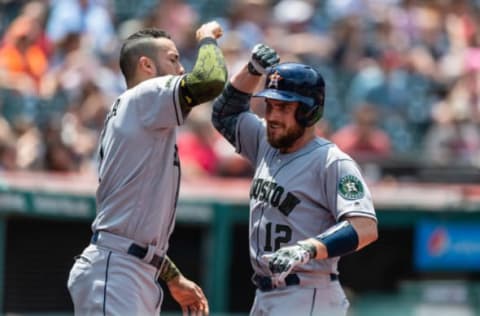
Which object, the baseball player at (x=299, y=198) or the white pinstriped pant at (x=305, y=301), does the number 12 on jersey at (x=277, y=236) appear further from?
the white pinstriped pant at (x=305, y=301)

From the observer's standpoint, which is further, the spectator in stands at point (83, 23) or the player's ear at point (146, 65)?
the spectator in stands at point (83, 23)

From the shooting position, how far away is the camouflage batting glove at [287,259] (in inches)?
203

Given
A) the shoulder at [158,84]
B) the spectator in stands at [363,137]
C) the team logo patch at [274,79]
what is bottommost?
the spectator in stands at [363,137]

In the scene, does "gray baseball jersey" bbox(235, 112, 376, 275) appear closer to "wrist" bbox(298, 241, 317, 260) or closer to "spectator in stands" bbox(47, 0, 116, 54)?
"wrist" bbox(298, 241, 317, 260)

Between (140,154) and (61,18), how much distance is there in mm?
6196

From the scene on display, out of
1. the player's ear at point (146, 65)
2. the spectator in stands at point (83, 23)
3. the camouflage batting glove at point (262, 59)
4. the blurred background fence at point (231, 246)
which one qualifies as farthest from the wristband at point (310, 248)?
the spectator in stands at point (83, 23)

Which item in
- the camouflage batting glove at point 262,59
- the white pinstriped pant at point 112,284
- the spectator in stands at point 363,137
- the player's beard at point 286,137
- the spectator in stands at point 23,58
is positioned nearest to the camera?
the white pinstriped pant at point 112,284

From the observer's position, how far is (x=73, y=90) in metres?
10.8

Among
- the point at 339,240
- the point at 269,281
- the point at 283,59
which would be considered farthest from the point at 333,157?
the point at 283,59

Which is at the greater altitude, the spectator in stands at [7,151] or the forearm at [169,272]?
the spectator in stands at [7,151]

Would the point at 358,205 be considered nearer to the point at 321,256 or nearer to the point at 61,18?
the point at 321,256

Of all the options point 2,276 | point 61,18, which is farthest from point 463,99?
point 2,276

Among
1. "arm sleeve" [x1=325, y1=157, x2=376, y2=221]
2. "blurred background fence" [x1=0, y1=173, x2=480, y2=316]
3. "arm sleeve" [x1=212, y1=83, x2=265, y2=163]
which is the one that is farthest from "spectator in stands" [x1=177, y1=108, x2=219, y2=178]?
"arm sleeve" [x1=325, y1=157, x2=376, y2=221]

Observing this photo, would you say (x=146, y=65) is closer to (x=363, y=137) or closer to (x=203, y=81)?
(x=203, y=81)
